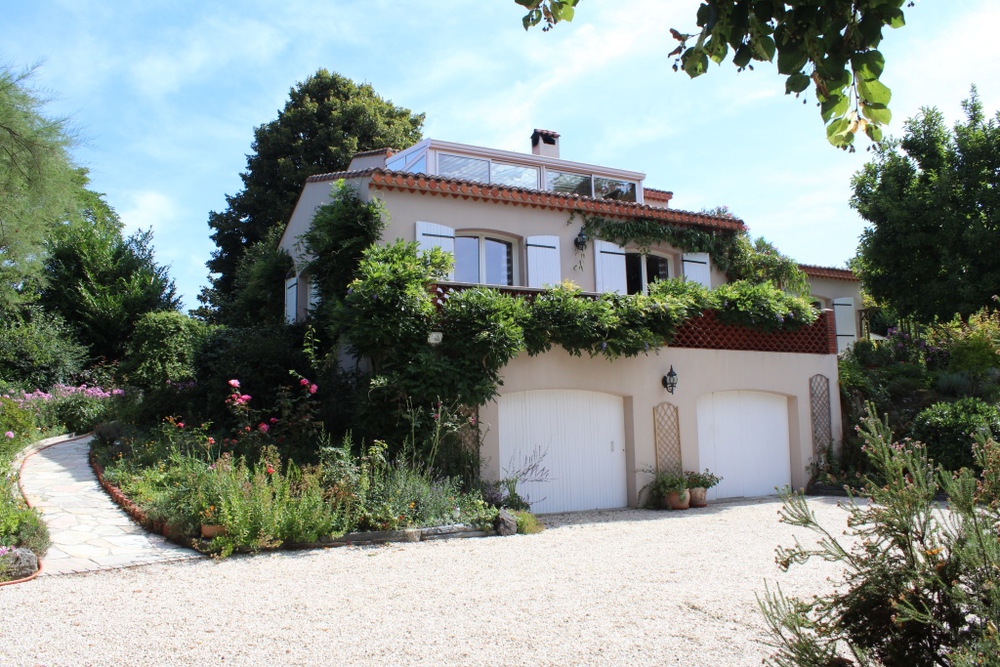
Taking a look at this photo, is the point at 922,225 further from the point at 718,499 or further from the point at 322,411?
the point at 322,411

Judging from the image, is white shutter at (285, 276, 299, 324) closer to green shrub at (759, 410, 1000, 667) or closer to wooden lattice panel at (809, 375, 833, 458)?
wooden lattice panel at (809, 375, 833, 458)

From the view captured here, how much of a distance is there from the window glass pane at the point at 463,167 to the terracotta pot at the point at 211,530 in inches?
376

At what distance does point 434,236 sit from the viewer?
1287 cm

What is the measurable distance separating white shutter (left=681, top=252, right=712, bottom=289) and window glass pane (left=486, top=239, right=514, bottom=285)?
369 cm

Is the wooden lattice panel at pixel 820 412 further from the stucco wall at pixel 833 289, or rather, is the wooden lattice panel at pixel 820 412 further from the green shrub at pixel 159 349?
the green shrub at pixel 159 349

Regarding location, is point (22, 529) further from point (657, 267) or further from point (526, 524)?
point (657, 267)

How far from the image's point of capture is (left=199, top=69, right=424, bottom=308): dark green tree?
2441cm

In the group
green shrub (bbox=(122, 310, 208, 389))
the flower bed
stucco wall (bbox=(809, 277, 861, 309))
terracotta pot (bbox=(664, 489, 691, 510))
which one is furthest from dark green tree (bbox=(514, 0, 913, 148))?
stucco wall (bbox=(809, 277, 861, 309))

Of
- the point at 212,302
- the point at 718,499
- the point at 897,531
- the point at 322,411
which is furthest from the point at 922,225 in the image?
the point at 212,302

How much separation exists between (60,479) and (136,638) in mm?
6427

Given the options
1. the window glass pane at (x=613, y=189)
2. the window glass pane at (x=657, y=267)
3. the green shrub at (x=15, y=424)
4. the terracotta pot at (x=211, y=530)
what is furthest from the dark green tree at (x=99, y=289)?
the terracotta pot at (x=211, y=530)

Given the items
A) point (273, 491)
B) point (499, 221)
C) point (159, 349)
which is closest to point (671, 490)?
point (499, 221)

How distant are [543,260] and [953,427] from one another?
745cm

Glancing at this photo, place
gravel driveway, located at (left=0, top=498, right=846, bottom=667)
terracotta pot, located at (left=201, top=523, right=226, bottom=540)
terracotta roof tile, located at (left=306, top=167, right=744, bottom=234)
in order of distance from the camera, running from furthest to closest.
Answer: terracotta roof tile, located at (left=306, top=167, right=744, bottom=234) < terracotta pot, located at (left=201, top=523, right=226, bottom=540) < gravel driveway, located at (left=0, top=498, right=846, bottom=667)
